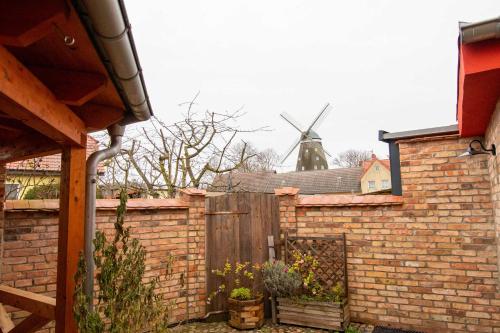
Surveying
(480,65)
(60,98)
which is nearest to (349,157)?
(480,65)

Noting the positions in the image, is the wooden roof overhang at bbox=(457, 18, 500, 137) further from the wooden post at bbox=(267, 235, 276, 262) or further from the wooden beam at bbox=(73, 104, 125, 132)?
the wooden post at bbox=(267, 235, 276, 262)

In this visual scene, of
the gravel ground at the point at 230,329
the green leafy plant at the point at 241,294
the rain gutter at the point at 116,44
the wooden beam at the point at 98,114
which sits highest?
the rain gutter at the point at 116,44

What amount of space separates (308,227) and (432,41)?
5744 mm

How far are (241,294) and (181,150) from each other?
4.65 meters

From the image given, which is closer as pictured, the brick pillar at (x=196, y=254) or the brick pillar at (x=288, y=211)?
the brick pillar at (x=196, y=254)

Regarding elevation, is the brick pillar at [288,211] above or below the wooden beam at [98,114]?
below

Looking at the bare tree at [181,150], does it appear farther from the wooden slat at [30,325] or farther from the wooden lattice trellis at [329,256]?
the wooden slat at [30,325]

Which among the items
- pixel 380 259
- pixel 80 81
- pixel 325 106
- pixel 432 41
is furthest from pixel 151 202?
pixel 325 106

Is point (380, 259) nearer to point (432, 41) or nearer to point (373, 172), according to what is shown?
point (432, 41)

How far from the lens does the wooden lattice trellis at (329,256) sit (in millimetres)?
4266

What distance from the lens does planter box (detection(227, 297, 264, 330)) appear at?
4125 millimetres

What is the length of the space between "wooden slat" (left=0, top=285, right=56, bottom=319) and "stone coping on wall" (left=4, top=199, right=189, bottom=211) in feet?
2.83

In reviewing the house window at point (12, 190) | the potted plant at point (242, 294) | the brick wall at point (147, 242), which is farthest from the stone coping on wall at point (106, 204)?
the house window at point (12, 190)

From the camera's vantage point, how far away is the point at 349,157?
36.7 meters
